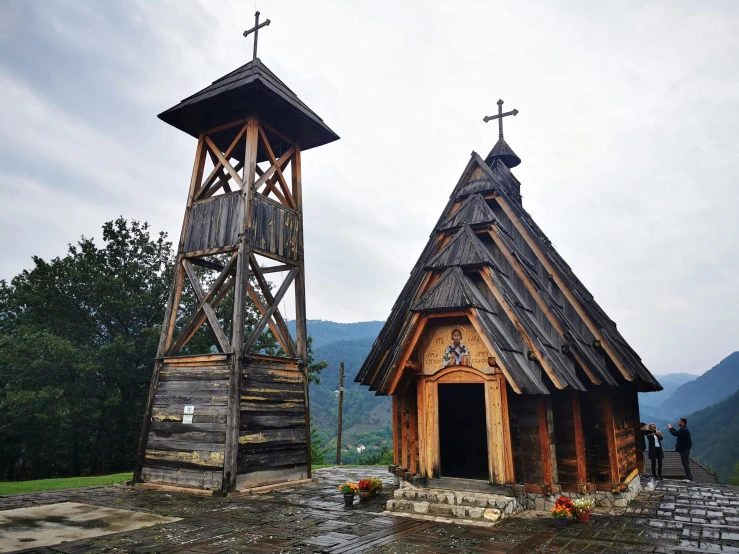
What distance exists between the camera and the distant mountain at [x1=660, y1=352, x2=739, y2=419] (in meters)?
152

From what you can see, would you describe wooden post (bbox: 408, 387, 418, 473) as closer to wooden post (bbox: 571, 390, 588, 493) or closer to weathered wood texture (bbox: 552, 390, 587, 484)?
weathered wood texture (bbox: 552, 390, 587, 484)

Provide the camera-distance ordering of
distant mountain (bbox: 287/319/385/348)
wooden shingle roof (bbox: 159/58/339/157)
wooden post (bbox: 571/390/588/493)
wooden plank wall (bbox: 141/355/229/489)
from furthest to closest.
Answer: distant mountain (bbox: 287/319/385/348)
wooden shingle roof (bbox: 159/58/339/157)
wooden plank wall (bbox: 141/355/229/489)
wooden post (bbox: 571/390/588/493)

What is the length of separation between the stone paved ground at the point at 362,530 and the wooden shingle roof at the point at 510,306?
7.81 ft

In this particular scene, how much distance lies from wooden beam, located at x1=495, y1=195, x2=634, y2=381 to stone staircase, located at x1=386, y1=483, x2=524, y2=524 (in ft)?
11.6

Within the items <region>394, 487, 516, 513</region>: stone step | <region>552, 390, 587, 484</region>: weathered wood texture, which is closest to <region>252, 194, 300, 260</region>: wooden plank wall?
<region>394, 487, 516, 513</region>: stone step

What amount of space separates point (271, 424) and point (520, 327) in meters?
6.76

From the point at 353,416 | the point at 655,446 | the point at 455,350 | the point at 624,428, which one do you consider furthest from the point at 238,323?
the point at 353,416

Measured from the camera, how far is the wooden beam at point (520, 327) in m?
9.46

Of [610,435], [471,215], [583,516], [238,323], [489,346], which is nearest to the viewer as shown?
[583,516]

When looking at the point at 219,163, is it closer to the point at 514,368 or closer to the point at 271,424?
the point at 271,424

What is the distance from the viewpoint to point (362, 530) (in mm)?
8242

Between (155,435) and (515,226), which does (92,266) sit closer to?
(155,435)

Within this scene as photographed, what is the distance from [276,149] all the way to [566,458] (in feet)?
41.0

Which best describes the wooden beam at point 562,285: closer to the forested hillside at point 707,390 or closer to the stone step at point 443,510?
the stone step at point 443,510
